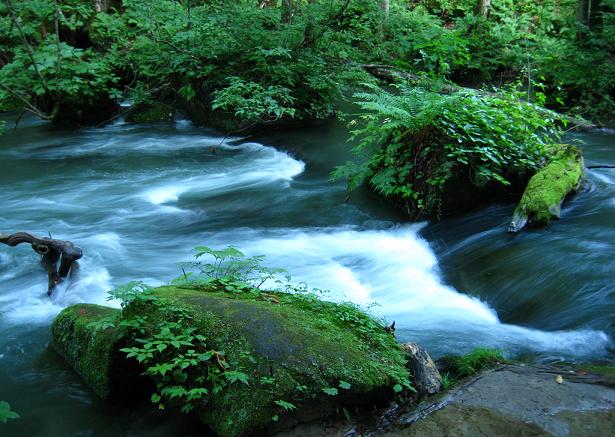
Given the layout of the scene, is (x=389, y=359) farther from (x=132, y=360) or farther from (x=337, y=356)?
(x=132, y=360)

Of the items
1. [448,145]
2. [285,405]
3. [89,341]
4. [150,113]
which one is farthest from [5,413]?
[150,113]

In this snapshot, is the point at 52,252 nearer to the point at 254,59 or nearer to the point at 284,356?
the point at 284,356

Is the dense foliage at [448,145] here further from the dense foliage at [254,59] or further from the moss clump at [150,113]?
the moss clump at [150,113]

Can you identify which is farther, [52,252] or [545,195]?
[545,195]

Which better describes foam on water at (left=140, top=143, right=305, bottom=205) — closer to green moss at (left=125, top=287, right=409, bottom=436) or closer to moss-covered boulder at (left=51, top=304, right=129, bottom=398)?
moss-covered boulder at (left=51, top=304, right=129, bottom=398)

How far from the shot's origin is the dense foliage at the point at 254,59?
12.0 meters

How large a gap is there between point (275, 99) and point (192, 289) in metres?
7.94

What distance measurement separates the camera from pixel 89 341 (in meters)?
4.49

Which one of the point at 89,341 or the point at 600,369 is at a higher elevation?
the point at 89,341

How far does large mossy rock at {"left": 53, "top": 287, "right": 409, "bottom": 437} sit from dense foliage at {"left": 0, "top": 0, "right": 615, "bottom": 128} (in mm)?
6892

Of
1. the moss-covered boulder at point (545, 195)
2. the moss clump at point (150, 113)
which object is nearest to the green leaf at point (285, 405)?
the moss-covered boulder at point (545, 195)

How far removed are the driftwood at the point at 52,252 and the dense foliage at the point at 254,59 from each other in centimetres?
510

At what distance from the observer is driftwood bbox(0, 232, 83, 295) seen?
6.18 metres

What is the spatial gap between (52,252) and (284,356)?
3.84m
